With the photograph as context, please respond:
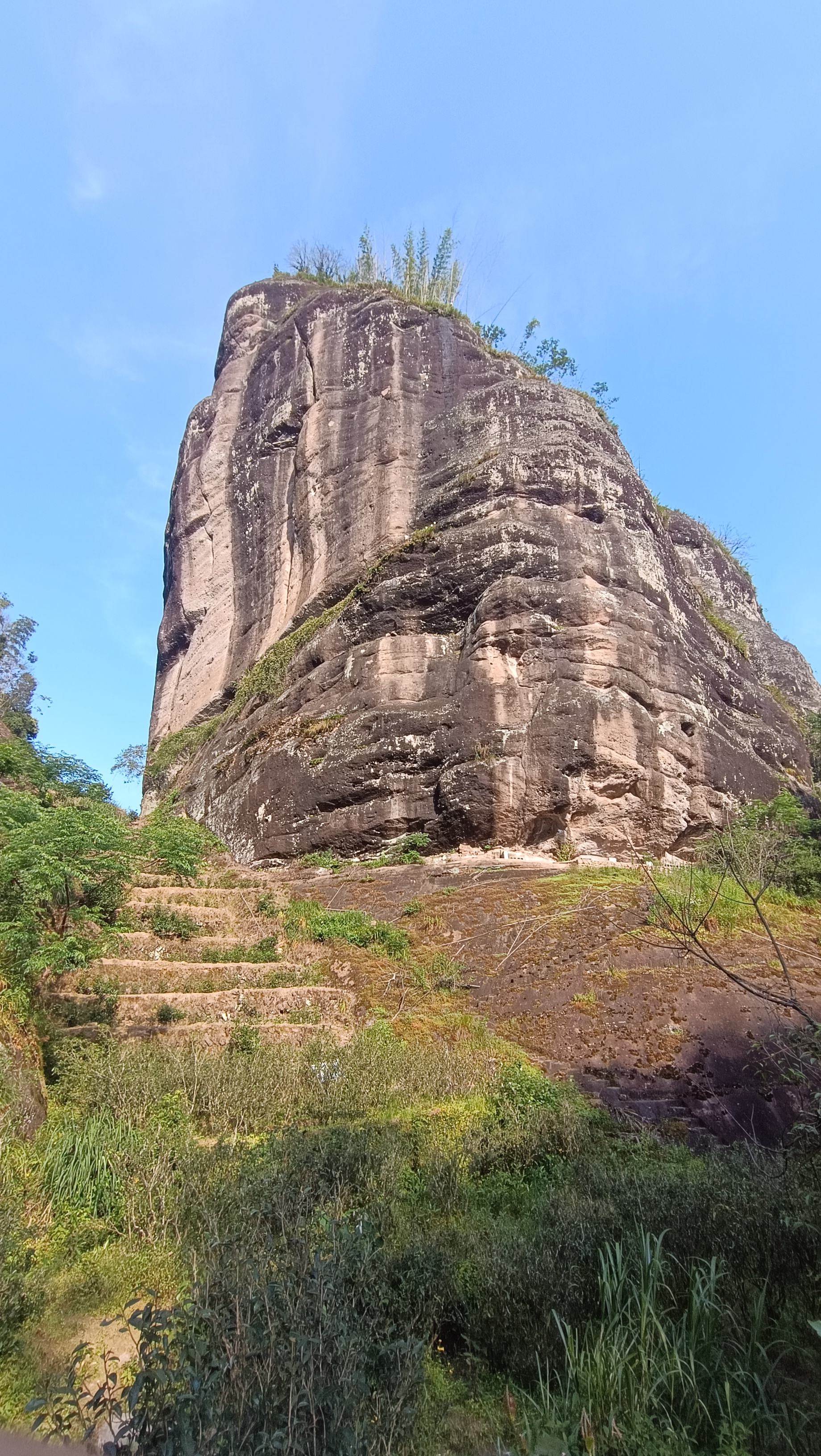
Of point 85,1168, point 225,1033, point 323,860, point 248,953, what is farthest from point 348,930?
point 85,1168

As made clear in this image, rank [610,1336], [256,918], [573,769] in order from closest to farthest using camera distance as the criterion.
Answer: [610,1336] < [256,918] < [573,769]

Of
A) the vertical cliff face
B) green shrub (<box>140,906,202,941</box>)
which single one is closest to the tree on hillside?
the vertical cliff face

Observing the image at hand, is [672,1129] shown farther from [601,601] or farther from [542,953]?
[601,601]

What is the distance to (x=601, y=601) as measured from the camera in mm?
15914

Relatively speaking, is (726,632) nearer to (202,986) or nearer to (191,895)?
(191,895)

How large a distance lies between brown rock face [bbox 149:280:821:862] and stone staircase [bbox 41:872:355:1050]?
3992mm

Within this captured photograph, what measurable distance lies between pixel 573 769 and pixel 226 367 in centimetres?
2460

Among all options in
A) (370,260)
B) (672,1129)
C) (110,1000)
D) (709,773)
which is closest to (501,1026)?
(672,1129)

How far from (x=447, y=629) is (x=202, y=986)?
395 inches

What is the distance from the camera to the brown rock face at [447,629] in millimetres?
14359

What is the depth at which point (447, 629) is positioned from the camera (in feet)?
56.6

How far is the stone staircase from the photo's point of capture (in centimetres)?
789

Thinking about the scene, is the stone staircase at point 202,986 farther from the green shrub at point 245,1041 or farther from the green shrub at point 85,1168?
the green shrub at point 85,1168

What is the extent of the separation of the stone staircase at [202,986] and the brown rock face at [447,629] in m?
3.99
